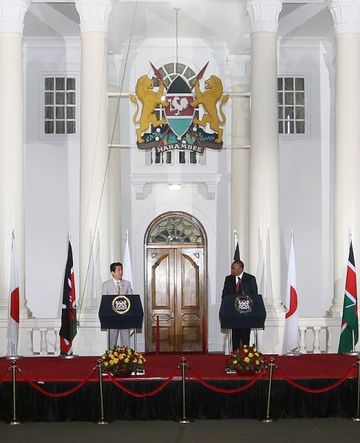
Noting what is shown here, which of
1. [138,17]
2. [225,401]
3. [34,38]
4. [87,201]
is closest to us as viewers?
[225,401]

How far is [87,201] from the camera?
64.6 ft

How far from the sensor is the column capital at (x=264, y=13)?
20016 mm

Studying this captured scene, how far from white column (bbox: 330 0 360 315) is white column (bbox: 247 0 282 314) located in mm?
1087

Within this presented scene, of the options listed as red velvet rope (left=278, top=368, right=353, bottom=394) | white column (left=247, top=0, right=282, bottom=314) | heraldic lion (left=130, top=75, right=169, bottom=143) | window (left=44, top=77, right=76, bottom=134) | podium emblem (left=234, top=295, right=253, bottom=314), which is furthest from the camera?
window (left=44, top=77, right=76, bottom=134)

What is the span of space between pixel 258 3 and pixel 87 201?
457 centimetres

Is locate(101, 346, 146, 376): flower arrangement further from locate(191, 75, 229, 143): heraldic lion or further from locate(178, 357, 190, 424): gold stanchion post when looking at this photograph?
locate(191, 75, 229, 143): heraldic lion

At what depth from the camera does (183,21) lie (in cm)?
2267

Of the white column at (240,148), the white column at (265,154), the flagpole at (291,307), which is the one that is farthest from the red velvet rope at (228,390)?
the white column at (240,148)

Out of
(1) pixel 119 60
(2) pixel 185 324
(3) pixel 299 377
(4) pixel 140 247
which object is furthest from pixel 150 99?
(3) pixel 299 377

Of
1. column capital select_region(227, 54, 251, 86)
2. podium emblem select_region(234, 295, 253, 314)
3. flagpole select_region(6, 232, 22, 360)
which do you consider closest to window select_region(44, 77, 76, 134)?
column capital select_region(227, 54, 251, 86)

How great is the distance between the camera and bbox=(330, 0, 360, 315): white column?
19953 millimetres

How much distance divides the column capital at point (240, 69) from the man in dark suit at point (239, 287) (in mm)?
7653

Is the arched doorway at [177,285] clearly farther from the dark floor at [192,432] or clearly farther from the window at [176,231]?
the dark floor at [192,432]

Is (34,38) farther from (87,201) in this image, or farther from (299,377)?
(299,377)
